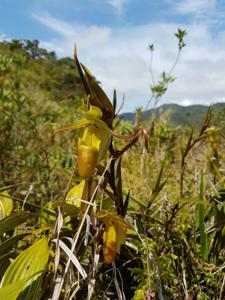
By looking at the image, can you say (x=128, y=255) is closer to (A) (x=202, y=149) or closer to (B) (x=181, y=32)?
(B) (x=181, y=32)

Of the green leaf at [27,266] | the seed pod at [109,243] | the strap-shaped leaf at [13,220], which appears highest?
the strap-shaped leaf at [13,220]

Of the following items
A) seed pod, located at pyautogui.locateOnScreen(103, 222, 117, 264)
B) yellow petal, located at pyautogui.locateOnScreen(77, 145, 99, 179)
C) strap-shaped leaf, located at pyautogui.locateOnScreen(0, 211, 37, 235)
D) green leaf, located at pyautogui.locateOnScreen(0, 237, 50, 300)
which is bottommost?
green leaf, located at pyautogui.locateOnScreen(0, 237, 50, 300)

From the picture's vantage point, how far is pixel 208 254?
95 cm

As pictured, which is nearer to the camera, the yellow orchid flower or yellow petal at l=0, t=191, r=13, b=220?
the yellow orchid flower

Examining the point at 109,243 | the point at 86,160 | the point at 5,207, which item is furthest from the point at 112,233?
the point at 5,207

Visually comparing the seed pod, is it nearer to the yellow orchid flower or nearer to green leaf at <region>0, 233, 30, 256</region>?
the yellow orchid flower

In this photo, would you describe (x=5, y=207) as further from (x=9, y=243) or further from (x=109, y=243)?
(x=109, y=243)

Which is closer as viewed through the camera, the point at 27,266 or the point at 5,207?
the point at 27,266

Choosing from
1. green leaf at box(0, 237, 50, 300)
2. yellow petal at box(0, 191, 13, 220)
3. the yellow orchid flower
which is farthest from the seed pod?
yellow petal at box(0, 191, 13, 220)

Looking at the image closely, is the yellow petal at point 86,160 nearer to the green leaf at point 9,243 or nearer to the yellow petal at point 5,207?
the green leaf at point 9,243

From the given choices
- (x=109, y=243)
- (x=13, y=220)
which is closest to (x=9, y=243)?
(x=13, y=220)

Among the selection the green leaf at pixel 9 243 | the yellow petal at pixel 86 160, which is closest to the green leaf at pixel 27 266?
the green leaf at pixel 9 243

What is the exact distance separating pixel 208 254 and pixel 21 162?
155 centimetres

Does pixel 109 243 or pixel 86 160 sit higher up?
pixel 86 160
